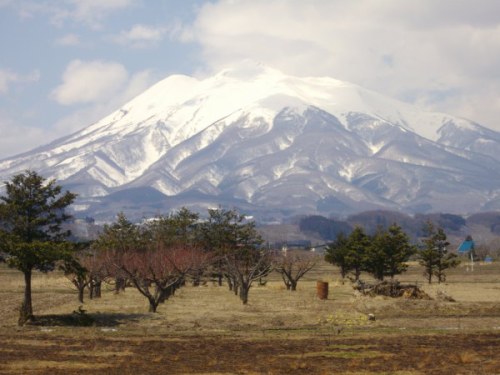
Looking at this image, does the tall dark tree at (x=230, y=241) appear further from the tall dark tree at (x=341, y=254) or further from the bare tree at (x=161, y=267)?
the tall dark tree at (x=341, y=254)

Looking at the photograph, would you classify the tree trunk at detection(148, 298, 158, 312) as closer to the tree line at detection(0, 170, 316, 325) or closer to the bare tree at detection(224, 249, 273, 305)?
the tree line at detection(0, 170, 316, 325)

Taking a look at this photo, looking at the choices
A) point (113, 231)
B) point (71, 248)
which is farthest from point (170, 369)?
point (113, 231)

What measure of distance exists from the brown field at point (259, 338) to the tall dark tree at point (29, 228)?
A: 292 centimetres

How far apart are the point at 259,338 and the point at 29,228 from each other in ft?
53.2

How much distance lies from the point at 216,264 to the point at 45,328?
143ft

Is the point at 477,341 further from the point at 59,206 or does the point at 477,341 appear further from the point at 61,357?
the point at 59,206

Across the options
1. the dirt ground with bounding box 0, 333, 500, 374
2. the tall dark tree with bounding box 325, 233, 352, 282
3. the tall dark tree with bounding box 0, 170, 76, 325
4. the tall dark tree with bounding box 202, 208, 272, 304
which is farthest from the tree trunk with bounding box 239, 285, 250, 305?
the tall dark tree with bounding box 325, 233, 352, 282

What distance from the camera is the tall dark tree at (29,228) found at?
44.4 metres

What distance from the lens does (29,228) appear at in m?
46.8

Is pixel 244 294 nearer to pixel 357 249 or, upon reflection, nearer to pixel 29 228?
pixel 29 228

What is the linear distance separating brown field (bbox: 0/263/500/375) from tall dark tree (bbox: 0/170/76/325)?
2.92 m

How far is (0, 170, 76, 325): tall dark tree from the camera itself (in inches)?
1748

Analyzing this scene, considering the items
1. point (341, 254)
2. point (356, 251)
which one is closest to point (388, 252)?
point (356, 251)

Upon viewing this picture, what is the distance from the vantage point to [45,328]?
42.5 m
